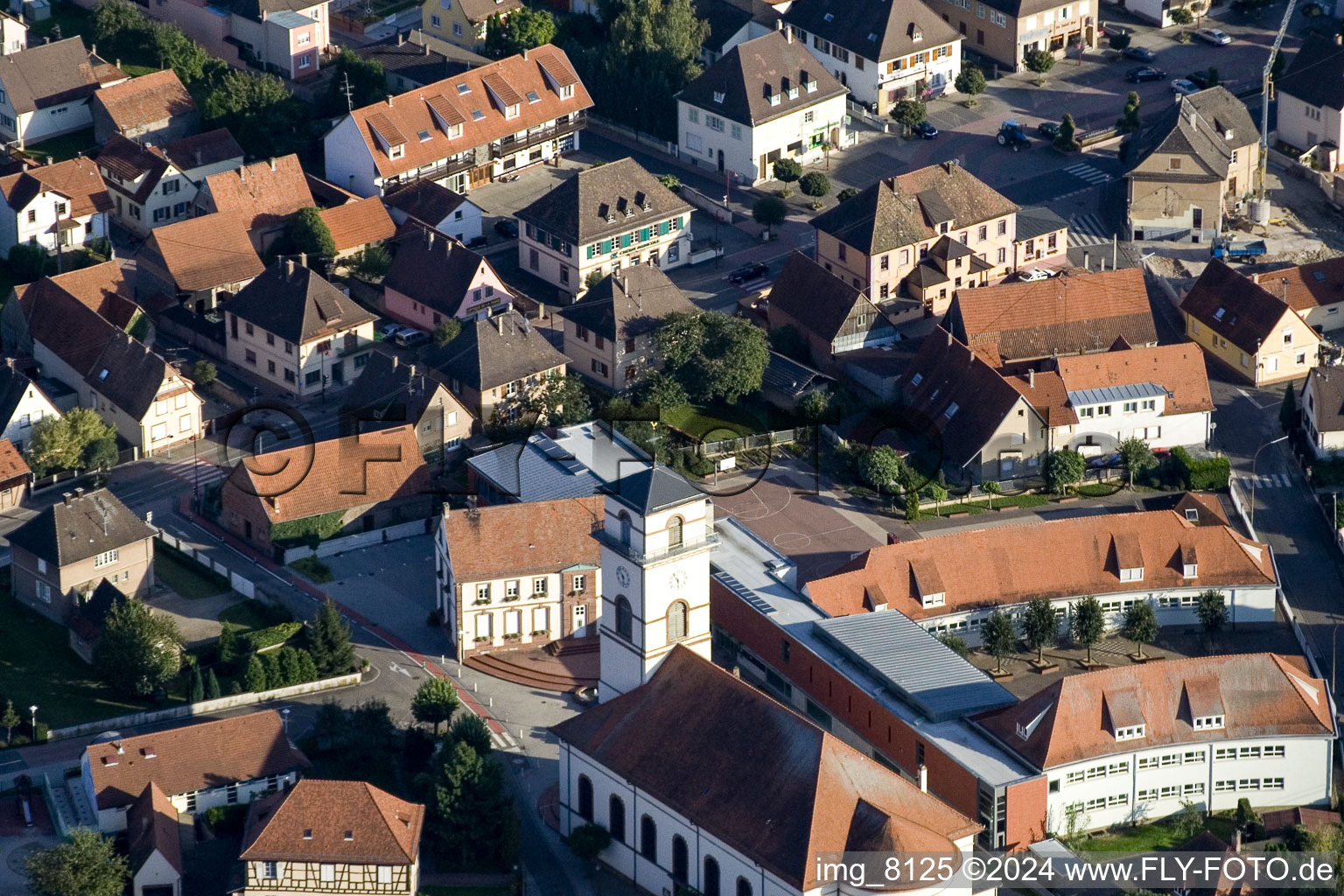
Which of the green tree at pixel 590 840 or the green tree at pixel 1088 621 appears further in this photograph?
the green tree at pixel 1088 621

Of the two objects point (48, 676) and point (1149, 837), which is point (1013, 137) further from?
point (48, 676)

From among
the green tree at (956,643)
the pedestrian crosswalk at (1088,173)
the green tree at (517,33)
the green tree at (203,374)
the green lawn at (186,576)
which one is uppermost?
the green tree at (517,33)

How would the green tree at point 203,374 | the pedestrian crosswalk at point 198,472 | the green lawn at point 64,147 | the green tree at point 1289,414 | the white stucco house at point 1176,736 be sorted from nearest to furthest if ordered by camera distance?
Result: the white stucco house at point 1176,736 < the pedestrian crosswalk at point 198,472 < the green tree at point 1289,414 < the green tree at point 203,374 < the green lawn at point 64,147

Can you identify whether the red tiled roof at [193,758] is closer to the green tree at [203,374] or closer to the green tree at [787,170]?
the green tree at [203,374]

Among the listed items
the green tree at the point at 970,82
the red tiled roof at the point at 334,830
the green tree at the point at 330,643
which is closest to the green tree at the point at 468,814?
the red tiled roof at the point at 334,830

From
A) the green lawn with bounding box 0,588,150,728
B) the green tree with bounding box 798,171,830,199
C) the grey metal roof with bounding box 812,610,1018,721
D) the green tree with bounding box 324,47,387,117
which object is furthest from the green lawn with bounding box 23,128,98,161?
the grey metal roof with bounding box 812,610,1018,721

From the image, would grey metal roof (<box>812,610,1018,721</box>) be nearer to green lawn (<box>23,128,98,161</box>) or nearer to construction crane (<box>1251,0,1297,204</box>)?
construction crane (<box>1251,0,1297,204</box>)

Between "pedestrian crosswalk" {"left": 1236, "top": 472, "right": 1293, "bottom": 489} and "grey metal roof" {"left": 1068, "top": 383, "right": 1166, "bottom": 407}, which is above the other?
"grey metal roof" {"left": 1068, "top": 383, "right": 1166, "bottom": 407}
